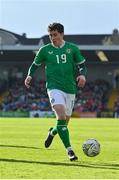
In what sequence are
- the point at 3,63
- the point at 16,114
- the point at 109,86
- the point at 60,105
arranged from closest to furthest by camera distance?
the point at 60,105
the point at 16,114
the point at 109,86
the point at 3,63

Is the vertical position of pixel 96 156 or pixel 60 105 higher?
pixel 60 105

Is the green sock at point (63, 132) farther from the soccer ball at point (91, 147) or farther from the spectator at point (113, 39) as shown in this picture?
the spectator at point (113, 39)

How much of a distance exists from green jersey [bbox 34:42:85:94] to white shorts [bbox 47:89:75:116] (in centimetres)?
9

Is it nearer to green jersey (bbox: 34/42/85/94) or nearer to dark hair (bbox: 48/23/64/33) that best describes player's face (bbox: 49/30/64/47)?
dark hair (bbox: 48/23/64/33)

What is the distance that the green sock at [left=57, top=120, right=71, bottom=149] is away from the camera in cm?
1005

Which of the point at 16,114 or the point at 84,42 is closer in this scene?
the point at 16,114

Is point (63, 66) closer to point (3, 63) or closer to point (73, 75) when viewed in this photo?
point (73, 75)

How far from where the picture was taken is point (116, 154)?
11.4 meters

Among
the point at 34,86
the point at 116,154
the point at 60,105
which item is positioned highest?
the point at 60,105

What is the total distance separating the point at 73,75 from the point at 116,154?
74.3 inches

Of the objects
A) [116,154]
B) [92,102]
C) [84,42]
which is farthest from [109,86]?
[116,154]

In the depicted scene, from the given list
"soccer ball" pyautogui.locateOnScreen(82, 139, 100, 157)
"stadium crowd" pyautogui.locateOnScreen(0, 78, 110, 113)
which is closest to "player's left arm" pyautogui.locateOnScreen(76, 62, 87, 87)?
"soccer ball" pyautogui.locateOnScreen(82, 139, 100, 157)

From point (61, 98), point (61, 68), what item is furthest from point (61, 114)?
point (61, 68)

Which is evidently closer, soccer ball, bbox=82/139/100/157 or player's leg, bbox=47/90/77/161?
player's leg, bbox=47/90/77/161
